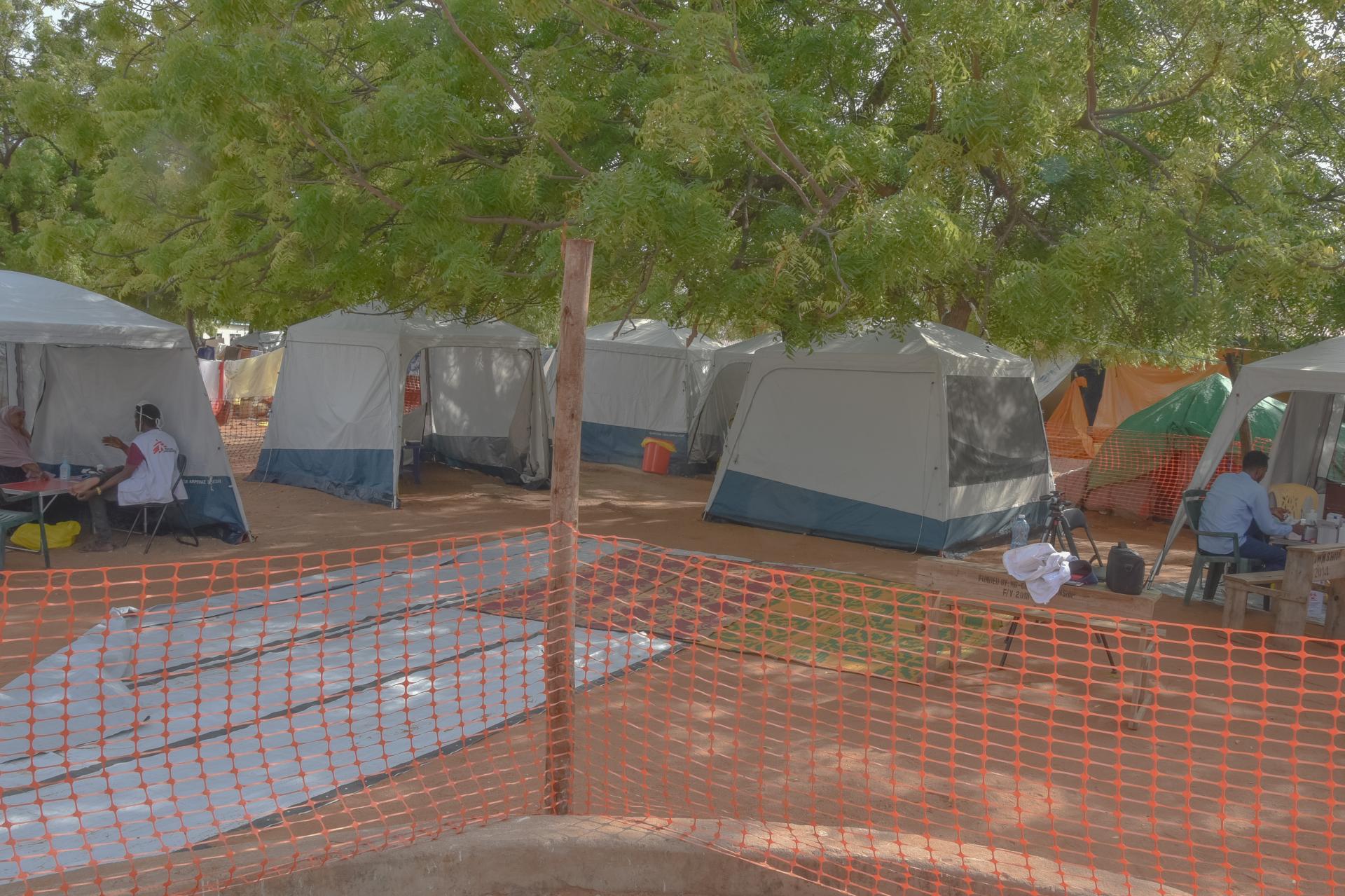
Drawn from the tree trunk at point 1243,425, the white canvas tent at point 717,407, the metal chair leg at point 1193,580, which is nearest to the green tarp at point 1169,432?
the tree trunk at point 1243,425

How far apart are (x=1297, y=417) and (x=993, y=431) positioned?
2.86 meters

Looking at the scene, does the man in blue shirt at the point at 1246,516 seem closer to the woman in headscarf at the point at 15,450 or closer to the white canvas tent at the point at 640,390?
the white canvas tent at the point at 640,390

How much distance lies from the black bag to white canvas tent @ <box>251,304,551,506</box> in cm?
736

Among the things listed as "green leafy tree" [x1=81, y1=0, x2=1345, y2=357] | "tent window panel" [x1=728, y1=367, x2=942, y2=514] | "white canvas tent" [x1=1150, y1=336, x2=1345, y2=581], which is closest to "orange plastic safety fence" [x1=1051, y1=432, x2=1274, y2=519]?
"white canvas tent" [x1=1150, y1=336, x2=1345, y2=581]

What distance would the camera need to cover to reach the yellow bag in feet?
28.0

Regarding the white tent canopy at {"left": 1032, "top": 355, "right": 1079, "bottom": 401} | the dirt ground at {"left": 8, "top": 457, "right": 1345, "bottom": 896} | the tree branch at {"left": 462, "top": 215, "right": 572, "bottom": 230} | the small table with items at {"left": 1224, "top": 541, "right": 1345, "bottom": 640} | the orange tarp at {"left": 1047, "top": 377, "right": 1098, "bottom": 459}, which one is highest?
the tree branch at {"left": 462, "top": 215, "right": 572, "bottom": 230}

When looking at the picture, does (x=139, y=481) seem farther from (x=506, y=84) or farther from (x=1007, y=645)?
(x=1007, y=645)

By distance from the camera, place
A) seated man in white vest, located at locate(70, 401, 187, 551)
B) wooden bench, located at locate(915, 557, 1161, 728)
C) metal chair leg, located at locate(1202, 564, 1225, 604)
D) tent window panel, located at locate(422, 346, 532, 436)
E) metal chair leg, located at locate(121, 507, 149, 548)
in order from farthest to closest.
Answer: tent window panel, located at locate(422, 346, 532, 436)
metal chair leg, located at locate(121, 507, 149, 548)
seated man in white vest, located at locate(70, 401, 187, 551)
metal chair leg, located at locate(1202, 564, 1225, 604)
wooden bench, located at locate(915, 557, 1161, 728)

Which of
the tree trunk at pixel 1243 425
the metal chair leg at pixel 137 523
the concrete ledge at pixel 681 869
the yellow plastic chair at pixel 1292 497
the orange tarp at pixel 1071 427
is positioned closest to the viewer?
the concrete ledge at pixel 681 869

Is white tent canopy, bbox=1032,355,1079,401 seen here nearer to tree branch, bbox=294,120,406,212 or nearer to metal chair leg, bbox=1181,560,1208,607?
metal chair leg, bbox=1181,560,1208,607

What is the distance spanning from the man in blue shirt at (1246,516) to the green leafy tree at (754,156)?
1.07m

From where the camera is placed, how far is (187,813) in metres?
3.97

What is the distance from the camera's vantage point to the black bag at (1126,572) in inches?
217

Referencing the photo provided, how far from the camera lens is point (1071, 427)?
66.5 feet
